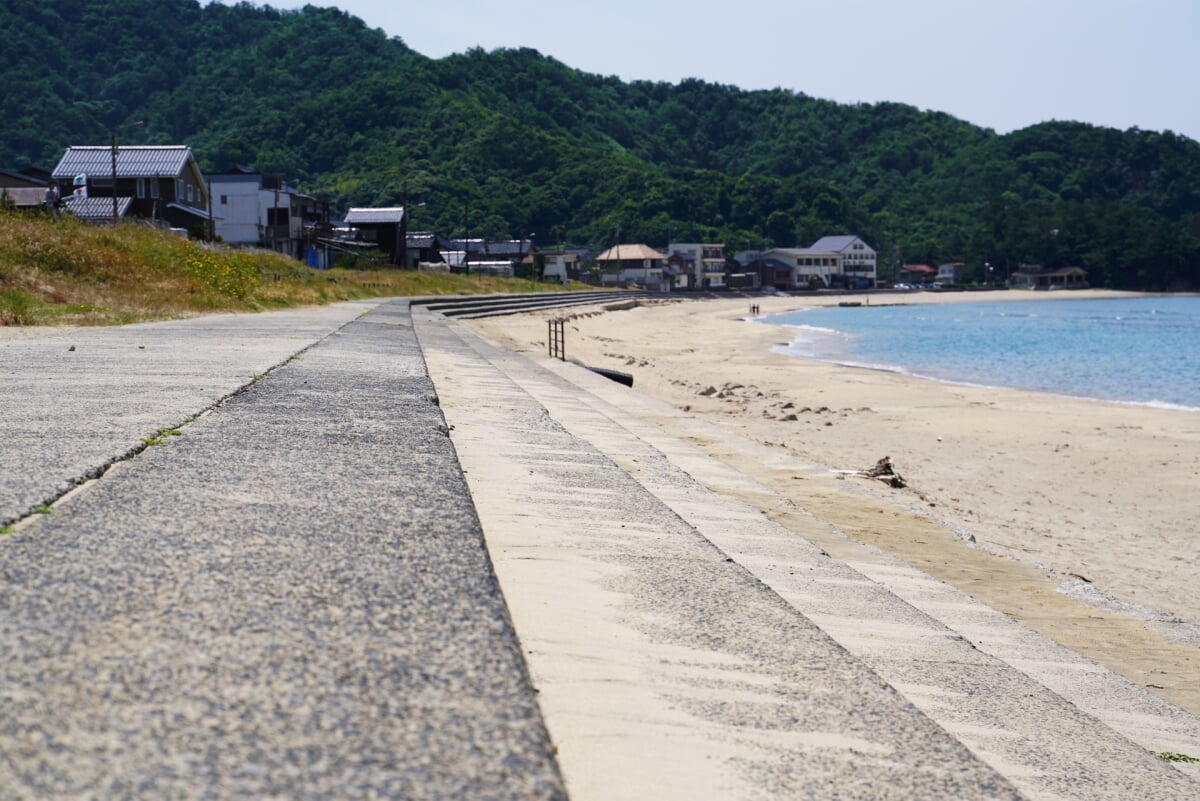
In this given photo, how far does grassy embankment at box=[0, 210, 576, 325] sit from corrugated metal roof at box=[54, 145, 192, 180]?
24.3 m

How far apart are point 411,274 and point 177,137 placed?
100376 millimetres

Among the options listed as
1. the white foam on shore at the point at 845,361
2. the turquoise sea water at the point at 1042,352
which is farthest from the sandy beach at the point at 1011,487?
the turquoise sea water at the point at 1042,352

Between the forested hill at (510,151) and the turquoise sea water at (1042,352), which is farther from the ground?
the forested hill at (510,151)

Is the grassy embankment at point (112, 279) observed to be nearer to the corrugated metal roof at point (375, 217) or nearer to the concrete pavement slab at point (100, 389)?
the concrete pavement slab at point (100, 389)

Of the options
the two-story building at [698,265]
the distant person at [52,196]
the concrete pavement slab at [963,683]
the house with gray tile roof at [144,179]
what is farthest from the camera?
the two-story building at [698,265]

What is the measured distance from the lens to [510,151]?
14250 centimetres

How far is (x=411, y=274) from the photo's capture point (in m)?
61.8

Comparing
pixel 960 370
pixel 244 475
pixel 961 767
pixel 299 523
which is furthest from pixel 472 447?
pixel 960 370

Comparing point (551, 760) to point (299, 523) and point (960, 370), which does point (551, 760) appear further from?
point (960, 370)

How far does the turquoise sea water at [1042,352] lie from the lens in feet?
99.5

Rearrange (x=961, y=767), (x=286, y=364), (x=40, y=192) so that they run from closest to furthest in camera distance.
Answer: (x=961, y=767), (x=286, y=364), (x=40, y=192)

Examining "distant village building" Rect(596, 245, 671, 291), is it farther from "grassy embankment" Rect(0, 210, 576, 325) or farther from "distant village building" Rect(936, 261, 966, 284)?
"grassy embankment" Rect(0, 210, 576, 325)

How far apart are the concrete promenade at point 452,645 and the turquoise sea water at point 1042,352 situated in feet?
75.0

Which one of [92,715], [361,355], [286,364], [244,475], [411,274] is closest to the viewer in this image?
[92,715]
